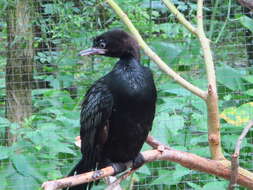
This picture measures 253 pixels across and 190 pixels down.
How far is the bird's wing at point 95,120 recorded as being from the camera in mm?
2107

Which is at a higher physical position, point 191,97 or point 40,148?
point 191,97

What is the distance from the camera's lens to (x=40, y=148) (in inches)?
105

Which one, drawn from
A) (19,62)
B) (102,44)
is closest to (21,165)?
(102,44)

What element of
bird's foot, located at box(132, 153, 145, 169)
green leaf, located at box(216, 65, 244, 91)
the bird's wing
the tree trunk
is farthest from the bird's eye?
the tree trunk

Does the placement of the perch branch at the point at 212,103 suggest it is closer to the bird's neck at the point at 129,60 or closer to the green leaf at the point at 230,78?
the bird's neck at the point at 129,60

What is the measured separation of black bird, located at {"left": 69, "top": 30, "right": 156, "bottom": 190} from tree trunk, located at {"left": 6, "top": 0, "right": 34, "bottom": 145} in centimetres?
148

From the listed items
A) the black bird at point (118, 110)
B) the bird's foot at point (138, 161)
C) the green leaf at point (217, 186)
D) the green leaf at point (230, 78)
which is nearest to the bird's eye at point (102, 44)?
the black bird at point (118, 110)

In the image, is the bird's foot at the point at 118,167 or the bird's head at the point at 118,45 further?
the bird's head at the point at 118,45

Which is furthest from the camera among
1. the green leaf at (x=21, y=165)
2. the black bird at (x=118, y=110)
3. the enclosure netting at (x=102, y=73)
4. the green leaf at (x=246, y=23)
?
the green leaf at (x=246, y=23)

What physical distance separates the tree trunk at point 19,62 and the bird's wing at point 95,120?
150 cm

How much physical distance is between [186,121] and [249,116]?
1.24 ft

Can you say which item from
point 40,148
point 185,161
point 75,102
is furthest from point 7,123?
point 185,161

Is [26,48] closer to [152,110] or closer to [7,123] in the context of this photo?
[7,123]

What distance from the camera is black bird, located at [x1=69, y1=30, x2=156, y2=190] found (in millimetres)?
2094
